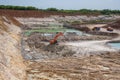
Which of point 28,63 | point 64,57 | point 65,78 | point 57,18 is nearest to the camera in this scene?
point 65,78

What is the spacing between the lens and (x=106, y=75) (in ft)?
59.0

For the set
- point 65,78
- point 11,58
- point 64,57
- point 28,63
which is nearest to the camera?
point 65,78

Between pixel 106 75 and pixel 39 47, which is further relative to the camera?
pixel 39 47

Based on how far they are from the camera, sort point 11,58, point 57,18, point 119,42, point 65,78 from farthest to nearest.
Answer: point 57,18 < point 119,42 < point 11,58 < point 65,78

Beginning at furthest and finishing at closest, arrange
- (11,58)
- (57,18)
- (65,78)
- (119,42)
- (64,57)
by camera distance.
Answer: (57,18) < (119,42) < (64,57) < (11,58) < (65,78)

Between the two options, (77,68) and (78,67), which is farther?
(78,67)

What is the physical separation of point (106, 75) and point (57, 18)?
1497 inches

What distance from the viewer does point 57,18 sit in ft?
181

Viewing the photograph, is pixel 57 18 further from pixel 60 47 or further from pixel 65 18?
pixel 60 47

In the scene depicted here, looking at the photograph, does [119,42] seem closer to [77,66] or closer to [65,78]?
[77,66]

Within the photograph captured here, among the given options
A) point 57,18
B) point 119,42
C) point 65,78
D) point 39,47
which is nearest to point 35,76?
point 65,78

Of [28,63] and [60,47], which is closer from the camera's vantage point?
[28,63]

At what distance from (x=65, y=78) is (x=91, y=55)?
7.29 m

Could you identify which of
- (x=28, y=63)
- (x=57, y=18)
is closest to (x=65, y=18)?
(x=57, y=18)
